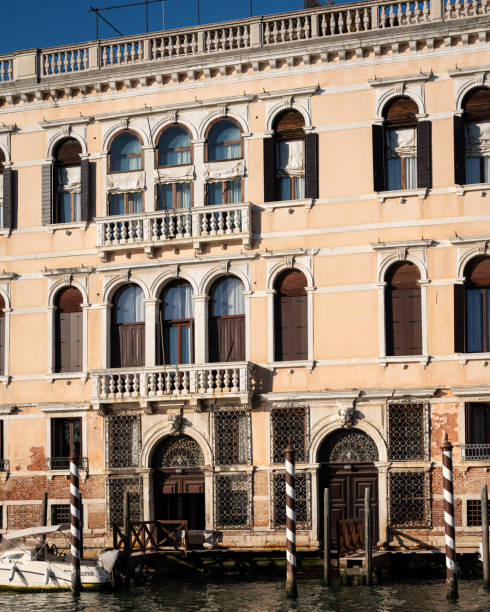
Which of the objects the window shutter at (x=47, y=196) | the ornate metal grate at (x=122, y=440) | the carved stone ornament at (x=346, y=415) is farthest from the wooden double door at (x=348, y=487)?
the window shutter at (x=47, y=196)

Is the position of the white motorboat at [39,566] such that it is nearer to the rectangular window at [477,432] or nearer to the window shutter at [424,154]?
the rectangular window at [477,432]

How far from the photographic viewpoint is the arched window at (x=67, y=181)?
105 feet

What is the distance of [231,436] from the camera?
29.7 m

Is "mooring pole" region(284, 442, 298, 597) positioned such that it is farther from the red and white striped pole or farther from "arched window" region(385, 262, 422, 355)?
"arched window" region(385, 262, 422, 355)

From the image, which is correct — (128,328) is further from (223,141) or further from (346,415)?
(346,415)

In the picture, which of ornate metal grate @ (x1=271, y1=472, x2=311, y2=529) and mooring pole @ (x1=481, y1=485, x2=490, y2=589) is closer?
mooring pole @ (x1=481, y1=485, x2=490, y2=589)

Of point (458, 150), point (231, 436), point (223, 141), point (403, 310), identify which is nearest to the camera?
point (458, 150)

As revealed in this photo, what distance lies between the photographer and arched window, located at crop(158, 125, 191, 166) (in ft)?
101

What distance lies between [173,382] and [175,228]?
366cm

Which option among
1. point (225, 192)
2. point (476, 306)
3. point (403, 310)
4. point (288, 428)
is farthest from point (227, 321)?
point (476, 306)

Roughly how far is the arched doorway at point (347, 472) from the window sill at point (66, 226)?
26.3 feet

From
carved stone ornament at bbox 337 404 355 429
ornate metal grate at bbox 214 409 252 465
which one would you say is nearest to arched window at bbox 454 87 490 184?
carved stone ornament at bbox 337 404 355 429

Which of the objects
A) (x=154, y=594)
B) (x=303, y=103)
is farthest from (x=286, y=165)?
(x=154, y=594)

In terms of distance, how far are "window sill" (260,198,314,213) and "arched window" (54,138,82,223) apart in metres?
5.05
